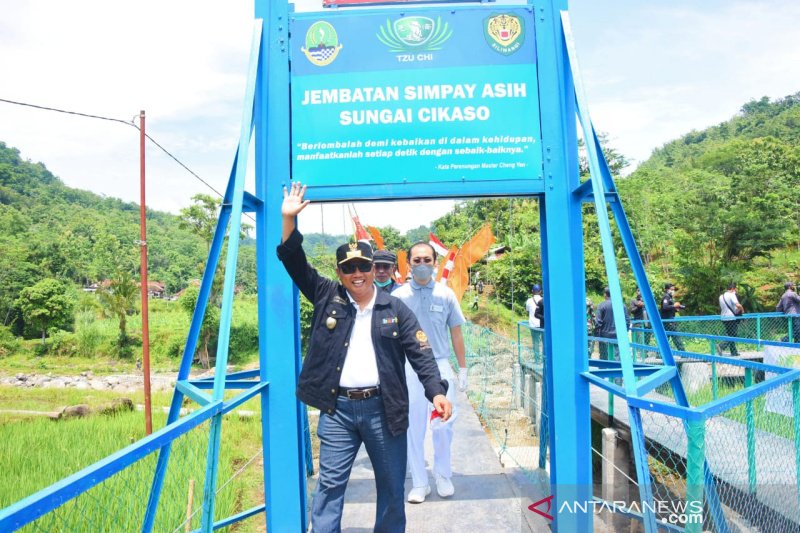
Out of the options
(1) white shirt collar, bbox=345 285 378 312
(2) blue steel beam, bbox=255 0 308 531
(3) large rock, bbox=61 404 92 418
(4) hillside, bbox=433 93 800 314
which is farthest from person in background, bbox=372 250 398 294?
(4) hillside, bbox=433 93 800 314

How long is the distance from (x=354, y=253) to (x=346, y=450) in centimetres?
96

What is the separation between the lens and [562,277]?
321 centimetres

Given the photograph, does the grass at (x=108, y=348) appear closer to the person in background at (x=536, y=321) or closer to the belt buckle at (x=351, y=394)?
the person in background at (x=536, y=321)

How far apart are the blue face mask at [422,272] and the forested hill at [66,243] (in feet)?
118

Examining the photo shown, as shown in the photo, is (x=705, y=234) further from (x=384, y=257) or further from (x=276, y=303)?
(x=276, y=303)

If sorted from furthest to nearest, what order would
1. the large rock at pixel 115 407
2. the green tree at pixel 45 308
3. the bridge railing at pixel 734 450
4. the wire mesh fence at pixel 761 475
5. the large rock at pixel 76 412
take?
1. the green tree at pixel 45 308
2. the large rock at pixel 115 407
3. the large rock at pixel 76 412
4. the wire mesh fence at pixel 761 475
5. the bridge railing at pixel 734 450

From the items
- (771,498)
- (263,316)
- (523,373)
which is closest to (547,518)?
(771,498)

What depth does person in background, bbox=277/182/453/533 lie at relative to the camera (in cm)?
260

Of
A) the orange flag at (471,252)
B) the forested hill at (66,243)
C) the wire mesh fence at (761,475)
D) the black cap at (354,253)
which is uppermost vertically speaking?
the forested hill at (66,243)

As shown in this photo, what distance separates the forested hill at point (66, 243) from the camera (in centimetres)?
4116

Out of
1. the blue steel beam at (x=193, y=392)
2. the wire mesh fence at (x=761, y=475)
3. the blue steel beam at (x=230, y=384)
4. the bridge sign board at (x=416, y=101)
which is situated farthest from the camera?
the wire mesh fence at (x=761, y=475)

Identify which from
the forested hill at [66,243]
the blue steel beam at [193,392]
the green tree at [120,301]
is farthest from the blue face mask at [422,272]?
the forested hill at [66,243]

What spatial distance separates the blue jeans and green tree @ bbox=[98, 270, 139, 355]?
113ft

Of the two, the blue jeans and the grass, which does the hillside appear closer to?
the grass
